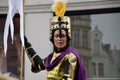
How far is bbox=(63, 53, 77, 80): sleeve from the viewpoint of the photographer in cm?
653

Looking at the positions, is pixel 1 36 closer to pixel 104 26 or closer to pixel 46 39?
pixel 46 39

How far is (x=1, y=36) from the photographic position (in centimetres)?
949

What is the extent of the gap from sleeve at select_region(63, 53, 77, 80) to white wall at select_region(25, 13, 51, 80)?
7.67 ft

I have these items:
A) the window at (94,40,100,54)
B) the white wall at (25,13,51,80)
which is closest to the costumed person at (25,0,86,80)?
the white wall at (25,13,51,80)

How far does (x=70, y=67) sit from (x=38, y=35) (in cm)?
261

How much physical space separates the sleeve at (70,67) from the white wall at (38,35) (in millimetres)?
2339

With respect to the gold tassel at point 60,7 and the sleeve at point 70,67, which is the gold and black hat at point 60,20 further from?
the sleeve at point 70,67

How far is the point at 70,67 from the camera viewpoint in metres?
6.55

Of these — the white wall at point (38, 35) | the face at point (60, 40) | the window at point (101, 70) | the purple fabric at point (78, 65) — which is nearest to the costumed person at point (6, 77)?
the white wall at point (38, 35)

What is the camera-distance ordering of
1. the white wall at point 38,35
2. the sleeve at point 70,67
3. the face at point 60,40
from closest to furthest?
the sleeve at point 70,67
the face at point 60,40
the white wall at point 38,35

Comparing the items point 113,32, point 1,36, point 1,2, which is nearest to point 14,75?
point 1,36

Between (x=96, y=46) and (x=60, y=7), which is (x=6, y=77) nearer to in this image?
(x=96, y=46)

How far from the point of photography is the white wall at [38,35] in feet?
29.4

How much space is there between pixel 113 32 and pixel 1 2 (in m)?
2.30
